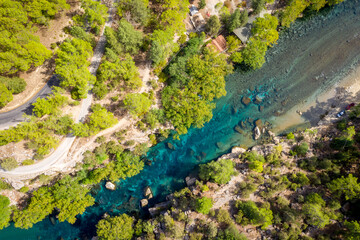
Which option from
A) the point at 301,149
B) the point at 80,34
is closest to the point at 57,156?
the point at 80,34

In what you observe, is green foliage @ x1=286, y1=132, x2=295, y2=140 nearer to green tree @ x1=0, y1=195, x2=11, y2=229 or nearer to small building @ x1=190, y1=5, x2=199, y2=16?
small building @ x1=190, y1=5, x2=199, y2=16

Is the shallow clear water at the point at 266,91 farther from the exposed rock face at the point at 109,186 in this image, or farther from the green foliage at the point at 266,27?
the green foliage at the point at 266,27

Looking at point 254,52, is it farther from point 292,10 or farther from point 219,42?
point 292,10

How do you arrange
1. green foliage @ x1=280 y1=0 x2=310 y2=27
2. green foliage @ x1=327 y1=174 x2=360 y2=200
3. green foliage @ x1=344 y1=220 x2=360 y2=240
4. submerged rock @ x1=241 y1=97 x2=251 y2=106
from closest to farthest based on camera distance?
1. green foliage @ x1=344 y1=220 x2=360 y2=240
2. green foliage @ x1=327 y1=174 x2=360 y2=200
3. green foliage @ x1=280 y1=0 x2=310 y2=27
4. submerged rock @ x1=241 y1=97 x2=251 y2=106

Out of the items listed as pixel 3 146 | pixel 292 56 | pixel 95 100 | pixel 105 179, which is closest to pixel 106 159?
pixel 105 179

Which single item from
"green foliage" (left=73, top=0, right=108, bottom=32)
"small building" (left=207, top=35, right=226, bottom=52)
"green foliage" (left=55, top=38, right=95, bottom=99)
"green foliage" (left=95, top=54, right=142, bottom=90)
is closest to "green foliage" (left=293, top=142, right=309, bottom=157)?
"small building" (left=207, top=35, right=226, bottom=52)

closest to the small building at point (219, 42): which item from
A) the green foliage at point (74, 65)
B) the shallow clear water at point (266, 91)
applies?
the shallow clear water at point (266, 91)

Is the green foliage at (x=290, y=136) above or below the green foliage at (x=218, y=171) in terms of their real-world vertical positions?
below
